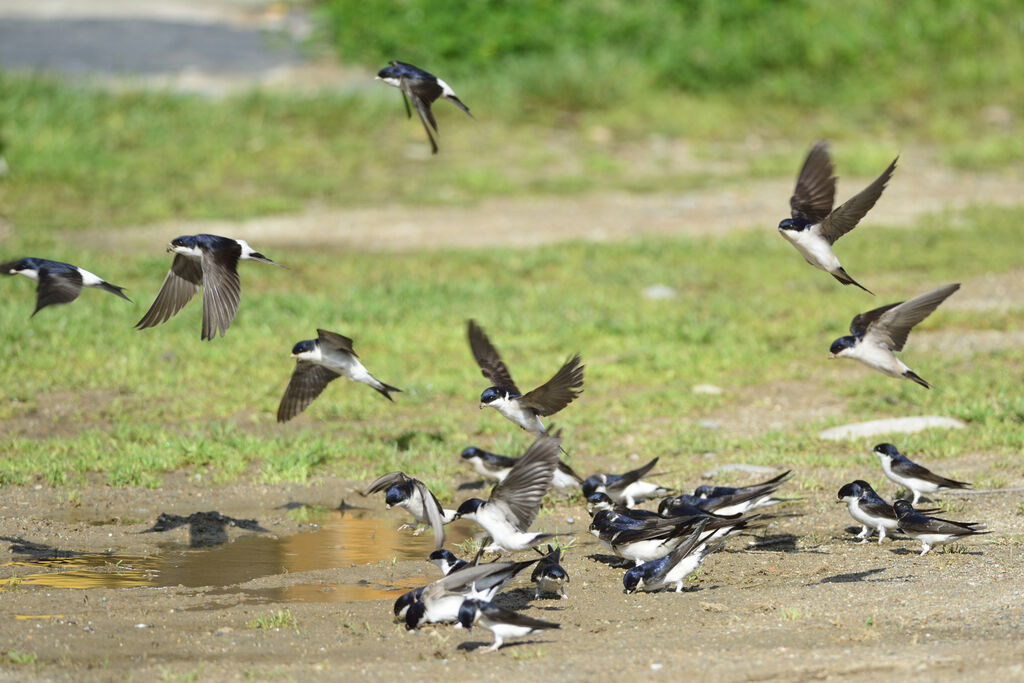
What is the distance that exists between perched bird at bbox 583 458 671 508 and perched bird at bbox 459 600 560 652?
2008 mm

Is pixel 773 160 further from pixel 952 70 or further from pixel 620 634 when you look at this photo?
pixel 620 634

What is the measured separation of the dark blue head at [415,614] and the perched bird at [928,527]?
7.73ft

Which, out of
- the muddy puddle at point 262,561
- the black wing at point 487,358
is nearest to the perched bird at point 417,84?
the black wing at point 487,358

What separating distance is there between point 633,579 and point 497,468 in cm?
174

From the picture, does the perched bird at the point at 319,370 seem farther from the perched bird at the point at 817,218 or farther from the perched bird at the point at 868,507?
the perched bird at the point at 868,507

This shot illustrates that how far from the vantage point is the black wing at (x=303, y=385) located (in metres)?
7.40

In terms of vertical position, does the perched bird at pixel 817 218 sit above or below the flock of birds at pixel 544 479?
above

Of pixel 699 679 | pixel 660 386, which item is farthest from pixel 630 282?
pixel 699 679

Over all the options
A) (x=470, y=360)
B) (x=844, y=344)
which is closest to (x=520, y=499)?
(x=844, y=344)

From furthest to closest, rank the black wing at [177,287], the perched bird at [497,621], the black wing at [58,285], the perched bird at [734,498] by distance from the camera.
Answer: the black wing at [177,287]
the black wing at [58,285]
the perched bird at [734,498]
the perched bird at [497,621]

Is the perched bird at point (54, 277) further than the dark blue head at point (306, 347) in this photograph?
No

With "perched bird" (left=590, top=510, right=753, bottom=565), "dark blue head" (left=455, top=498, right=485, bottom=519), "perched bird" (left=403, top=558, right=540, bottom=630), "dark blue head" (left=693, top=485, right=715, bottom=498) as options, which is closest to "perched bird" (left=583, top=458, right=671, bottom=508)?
"dark blue head" (left=693, top=485, right=715, bottom=498)

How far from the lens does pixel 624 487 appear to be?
723cm

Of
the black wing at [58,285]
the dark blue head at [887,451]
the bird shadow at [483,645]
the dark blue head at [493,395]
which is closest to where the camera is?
the bird shadow at [483,645]
